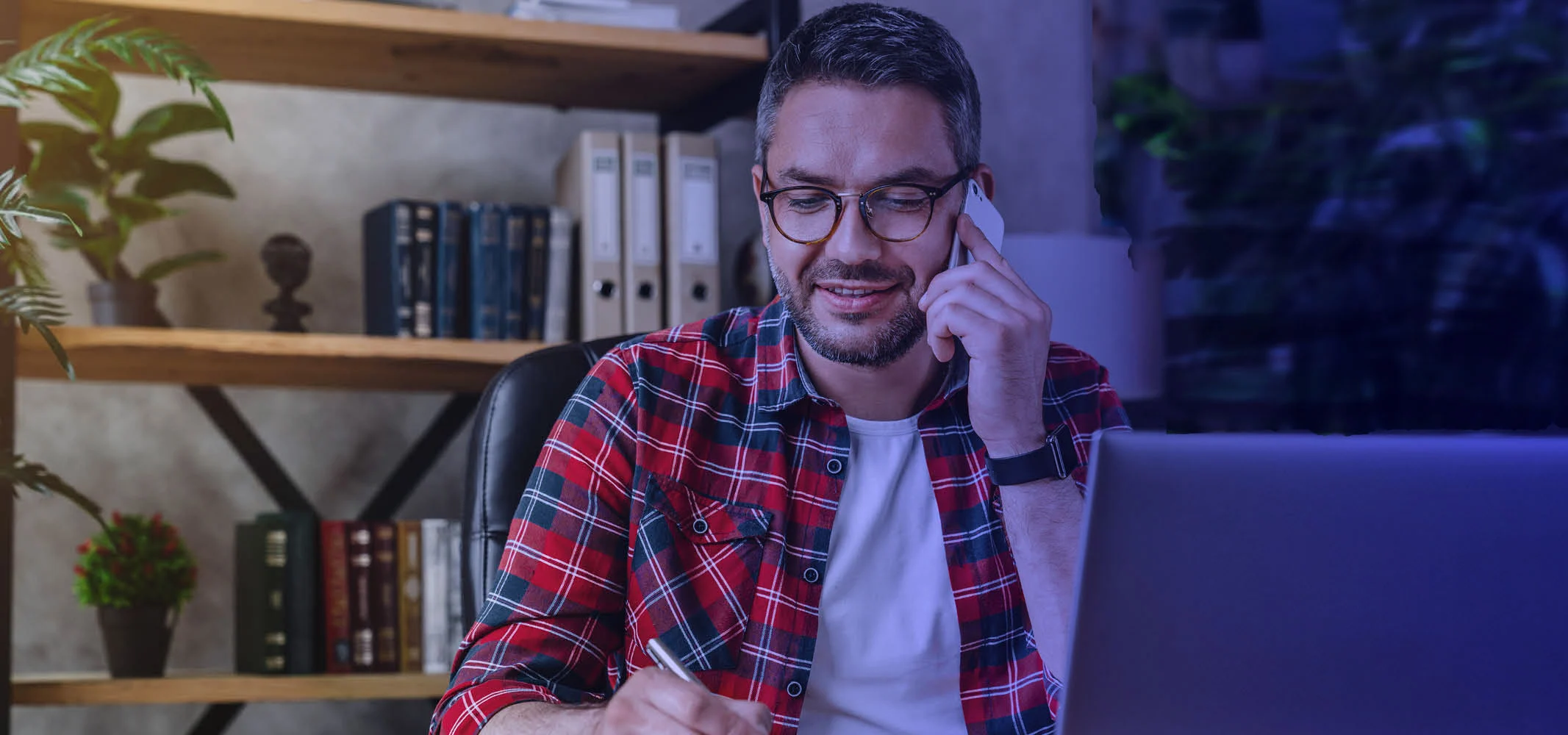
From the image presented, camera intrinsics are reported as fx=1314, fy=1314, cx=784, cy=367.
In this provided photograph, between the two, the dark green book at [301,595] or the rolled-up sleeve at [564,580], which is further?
the dark green book at [301,595]

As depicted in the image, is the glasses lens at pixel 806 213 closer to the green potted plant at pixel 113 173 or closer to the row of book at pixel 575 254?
the row of book at pixel 575 254

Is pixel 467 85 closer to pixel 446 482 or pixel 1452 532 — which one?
pixel 446 482

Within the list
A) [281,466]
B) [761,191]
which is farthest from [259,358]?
[761,191]

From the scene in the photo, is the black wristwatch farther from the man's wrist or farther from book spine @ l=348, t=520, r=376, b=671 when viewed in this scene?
book spine @ l=348, t=520, r=376, b=671

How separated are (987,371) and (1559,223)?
5.89 feet

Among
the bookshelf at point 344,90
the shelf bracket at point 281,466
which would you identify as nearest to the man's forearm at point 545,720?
the bookshelf at point 344,90

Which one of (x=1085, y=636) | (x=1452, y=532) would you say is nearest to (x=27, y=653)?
(x=1085, y=636)

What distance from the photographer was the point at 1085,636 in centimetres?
60

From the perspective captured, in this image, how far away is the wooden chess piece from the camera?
191 centimetres

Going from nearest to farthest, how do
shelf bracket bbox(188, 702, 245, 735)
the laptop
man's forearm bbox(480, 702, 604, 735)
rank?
the laptop, man's forearm bbox(480, 702, 604, 735), shelf bracket bbox(188, 702, 245, 735)

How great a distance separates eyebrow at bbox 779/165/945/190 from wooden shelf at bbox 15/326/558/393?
696mm

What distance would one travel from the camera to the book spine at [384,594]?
1.80 meters

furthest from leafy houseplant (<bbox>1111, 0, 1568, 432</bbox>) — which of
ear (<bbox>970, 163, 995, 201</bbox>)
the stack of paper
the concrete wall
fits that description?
ear (<bbox>970, 163, 995, 201</bbox>)

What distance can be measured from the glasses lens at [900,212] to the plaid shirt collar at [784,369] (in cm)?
13
